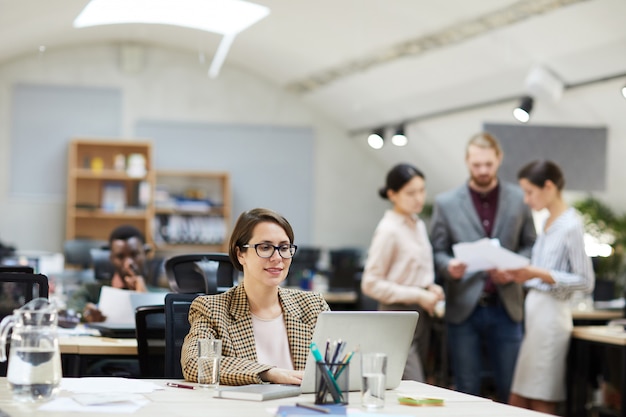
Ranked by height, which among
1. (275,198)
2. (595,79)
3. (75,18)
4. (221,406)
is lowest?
(221,406)

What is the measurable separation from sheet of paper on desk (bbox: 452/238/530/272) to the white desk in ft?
6.29

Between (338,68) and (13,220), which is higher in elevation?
(338,68)

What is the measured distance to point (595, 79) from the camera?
7.69m

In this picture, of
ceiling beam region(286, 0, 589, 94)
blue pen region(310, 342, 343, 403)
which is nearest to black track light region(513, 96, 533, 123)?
ceiling beam region(286, 0, 589, 94)

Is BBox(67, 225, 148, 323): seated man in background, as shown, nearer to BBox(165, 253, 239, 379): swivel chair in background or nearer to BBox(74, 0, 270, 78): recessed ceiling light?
BBox(165, 253, 239, 379): swivel chair in background

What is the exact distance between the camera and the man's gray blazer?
4.91m

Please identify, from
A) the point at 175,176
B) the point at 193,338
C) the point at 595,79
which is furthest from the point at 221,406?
the point at 175,176

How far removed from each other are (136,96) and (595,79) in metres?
6.34

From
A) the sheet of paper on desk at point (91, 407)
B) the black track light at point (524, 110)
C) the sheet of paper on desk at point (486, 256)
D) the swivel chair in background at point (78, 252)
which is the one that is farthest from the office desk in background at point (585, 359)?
the swivel chair in background at point (78, 252)

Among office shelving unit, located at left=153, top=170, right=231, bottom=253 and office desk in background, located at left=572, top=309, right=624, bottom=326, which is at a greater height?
office shelving unit, located at left=153, top=170, right=231, bottom=253

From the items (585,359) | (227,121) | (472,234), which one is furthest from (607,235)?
(227,121)

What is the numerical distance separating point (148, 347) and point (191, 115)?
8.65 m

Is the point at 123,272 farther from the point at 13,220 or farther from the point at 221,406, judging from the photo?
the point at 13,220

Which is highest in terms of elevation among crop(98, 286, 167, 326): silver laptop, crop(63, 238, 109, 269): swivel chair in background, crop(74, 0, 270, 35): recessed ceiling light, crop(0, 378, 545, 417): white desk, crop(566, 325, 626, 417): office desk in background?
crop(74, 0, 270, 35): recessed ceiling light
